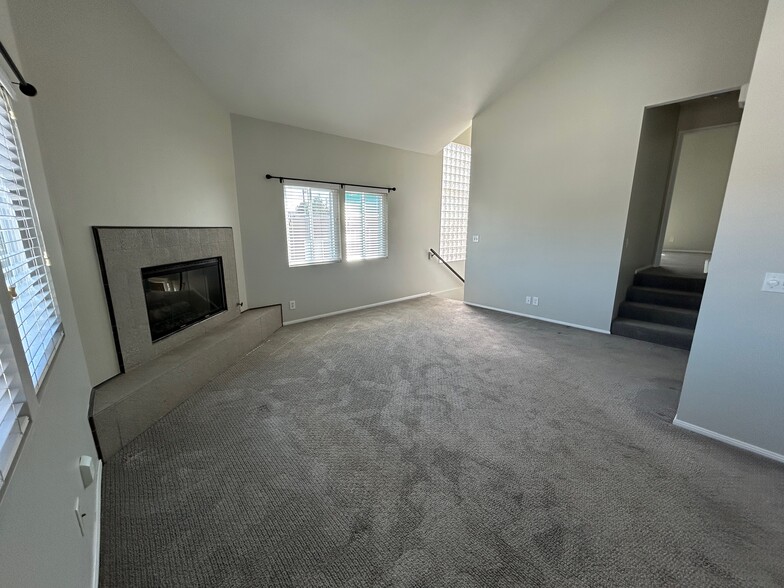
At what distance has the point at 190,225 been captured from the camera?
2.93 m

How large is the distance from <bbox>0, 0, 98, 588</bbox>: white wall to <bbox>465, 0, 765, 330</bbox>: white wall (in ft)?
15.3

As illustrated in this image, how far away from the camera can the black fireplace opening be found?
256 centimetres

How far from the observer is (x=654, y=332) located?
12.1 ft

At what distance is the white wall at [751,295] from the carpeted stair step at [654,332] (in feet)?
5.98

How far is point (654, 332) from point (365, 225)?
3987mm

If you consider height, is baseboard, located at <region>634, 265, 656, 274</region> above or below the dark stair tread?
above

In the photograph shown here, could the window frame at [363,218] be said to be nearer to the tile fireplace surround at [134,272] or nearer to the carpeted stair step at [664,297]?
the tile fireplace surround at [134,272]

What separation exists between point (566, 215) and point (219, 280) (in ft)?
14.1

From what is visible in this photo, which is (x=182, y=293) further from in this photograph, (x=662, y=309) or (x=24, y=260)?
(x=662, y=309)

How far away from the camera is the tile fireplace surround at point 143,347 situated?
1963 millimetres

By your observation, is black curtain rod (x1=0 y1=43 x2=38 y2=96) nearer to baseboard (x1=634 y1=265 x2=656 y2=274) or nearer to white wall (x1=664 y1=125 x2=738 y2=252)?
baseboard (x1=634 y1=265 x2=656 y2=274)

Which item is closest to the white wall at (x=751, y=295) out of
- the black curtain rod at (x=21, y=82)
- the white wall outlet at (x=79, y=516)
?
the white wall outlet at (x=79, y=516)

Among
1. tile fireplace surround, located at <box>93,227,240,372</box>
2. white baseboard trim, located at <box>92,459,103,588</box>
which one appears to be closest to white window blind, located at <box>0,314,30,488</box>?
white baseboard trim, located at <box>92,459,103,588</box>

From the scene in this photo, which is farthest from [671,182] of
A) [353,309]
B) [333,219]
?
[353,309]
